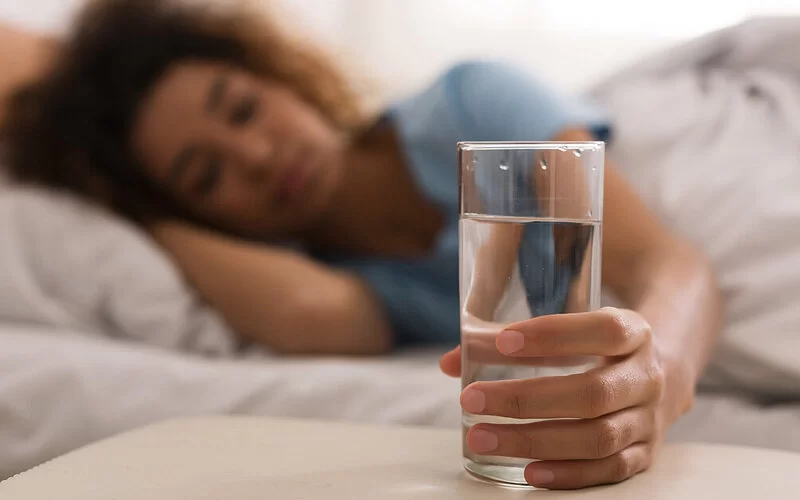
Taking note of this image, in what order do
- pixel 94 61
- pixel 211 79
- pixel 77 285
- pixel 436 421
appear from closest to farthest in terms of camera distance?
1. pixel 436 421
2. pixel 77 285
3. pixel 211 79
4. pixel 94 61

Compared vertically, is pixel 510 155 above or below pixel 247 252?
above

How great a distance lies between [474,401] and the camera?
48cm

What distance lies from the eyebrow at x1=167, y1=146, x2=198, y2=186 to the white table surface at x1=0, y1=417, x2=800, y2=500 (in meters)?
0.75

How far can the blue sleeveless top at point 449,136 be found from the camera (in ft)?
3.72

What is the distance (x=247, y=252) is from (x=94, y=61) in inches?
20.7

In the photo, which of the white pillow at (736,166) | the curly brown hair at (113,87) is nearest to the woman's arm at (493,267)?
the white pillow at (736,166)

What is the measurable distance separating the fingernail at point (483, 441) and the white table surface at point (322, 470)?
0.03 metres

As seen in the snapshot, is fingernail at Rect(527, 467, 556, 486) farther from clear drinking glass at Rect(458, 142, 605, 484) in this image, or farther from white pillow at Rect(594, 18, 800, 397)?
white pillow at Rect(594, 18, 800, 397)

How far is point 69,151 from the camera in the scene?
1397mm

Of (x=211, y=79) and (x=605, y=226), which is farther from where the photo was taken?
(x=211, y=79)

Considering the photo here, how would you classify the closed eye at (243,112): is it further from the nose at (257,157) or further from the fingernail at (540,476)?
the fingernail at (540,476)

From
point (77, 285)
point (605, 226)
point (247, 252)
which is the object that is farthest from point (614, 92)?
point (77, 285)

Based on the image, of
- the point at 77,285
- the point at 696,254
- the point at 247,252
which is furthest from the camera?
the point at 247,252

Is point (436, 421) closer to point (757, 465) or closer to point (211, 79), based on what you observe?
point (757, 465)
